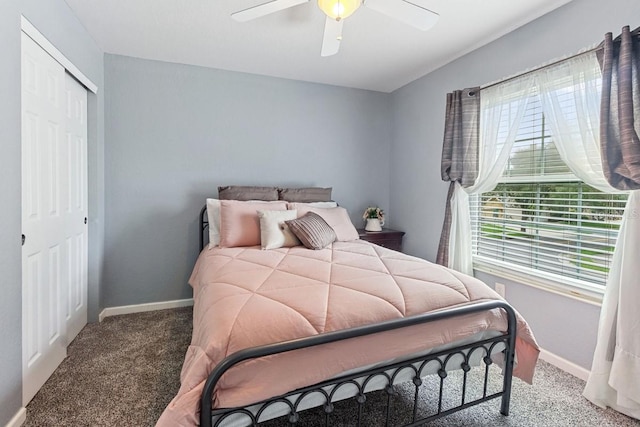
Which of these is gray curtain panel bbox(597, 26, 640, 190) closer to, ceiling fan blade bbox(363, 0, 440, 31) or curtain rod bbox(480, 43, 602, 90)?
curtain rod bbox(480, 43, 602, 90)

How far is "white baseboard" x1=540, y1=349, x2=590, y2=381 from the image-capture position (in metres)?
2.03

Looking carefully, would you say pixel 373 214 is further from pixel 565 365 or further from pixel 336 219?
pixel 565 365

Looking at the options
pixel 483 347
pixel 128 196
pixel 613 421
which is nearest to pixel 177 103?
pixel 128 196

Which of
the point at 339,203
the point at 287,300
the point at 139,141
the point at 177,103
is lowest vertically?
the point at 287,300

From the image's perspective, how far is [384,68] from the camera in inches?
129

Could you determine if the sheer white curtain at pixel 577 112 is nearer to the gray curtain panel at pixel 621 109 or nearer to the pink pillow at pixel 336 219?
the gray curtain panel at pixel 621 109

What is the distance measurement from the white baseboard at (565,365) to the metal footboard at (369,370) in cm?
82

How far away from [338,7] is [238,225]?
1.76 metres

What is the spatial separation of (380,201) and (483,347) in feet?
8.61

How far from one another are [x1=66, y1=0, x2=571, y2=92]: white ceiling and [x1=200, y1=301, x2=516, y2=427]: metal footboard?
2071 mm

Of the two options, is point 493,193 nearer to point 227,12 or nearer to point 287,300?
point 287,300

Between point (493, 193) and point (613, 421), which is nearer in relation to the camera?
point (613, 421)

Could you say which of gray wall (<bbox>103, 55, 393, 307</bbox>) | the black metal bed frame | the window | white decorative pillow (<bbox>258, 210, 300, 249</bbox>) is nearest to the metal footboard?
the black metal bed frame

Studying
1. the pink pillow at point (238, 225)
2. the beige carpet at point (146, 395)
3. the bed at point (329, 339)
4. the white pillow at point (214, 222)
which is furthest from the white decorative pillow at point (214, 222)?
the bed at point (329, 339)
